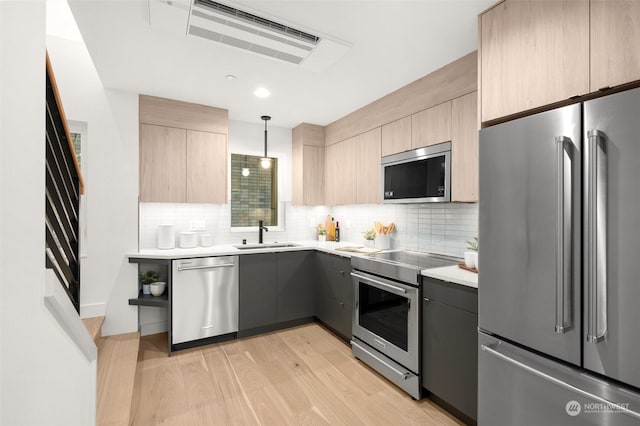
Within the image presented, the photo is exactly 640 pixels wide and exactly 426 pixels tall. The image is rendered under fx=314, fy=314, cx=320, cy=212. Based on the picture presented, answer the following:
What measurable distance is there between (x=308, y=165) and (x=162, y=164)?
1.70m

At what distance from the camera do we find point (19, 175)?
0.66 m

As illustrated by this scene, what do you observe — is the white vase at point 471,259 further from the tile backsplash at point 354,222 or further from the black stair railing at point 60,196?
the black stair railing at point 60,196

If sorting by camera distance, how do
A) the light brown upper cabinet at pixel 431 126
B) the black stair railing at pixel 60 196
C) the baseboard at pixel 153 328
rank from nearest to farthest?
the black stair railing at pixel 60 196 → the light brown upper cabinet at pixel 431 126 → the baseboard at pixel 153 328

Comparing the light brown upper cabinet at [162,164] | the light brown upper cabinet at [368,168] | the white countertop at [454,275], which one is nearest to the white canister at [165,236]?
the light brown upper cabinet at [162,164]

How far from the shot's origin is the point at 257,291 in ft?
10.8

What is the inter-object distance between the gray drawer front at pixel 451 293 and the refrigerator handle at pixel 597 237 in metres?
0.63

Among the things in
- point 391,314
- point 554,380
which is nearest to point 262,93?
point 391,314

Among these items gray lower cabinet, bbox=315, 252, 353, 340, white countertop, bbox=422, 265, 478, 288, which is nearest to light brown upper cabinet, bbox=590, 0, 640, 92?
white countertop, bbox=422, 265, 478, 288

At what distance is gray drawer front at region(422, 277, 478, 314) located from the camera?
1836 mm

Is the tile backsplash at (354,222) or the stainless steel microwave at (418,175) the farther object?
the tile backsplash at (354,222)

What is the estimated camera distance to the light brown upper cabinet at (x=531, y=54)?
1.41 metres

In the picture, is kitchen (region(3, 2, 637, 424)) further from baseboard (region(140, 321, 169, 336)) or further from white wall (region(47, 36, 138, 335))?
baseboard (region(140, 321, 169, 336))

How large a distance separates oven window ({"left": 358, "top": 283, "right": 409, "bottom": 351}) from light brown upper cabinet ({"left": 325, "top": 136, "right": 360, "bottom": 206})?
123cm

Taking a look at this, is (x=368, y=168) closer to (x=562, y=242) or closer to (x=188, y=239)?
(x=188, y=239)
